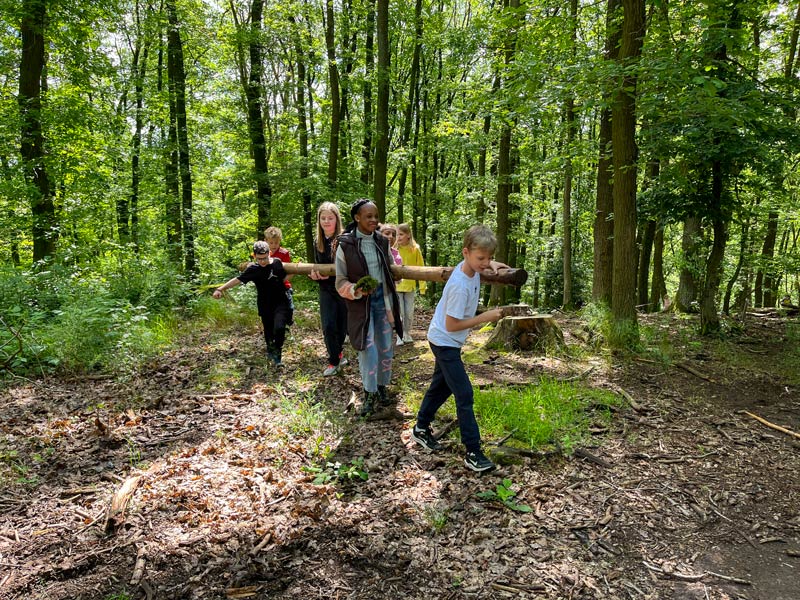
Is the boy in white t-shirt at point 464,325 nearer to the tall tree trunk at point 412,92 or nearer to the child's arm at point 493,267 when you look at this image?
the child's arm at point 493,267

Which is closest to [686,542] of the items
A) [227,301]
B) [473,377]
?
[473,377]

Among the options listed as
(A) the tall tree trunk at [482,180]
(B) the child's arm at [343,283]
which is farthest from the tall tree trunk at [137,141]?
(B) the child's arm at [343,283]

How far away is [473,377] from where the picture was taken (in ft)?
20.6

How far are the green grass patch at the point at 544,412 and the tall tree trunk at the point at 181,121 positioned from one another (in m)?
11.7

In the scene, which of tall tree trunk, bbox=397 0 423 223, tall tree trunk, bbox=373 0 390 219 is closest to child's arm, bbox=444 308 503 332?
tall tree trunk, bbox=373 0 390 219

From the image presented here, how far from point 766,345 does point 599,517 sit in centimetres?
698

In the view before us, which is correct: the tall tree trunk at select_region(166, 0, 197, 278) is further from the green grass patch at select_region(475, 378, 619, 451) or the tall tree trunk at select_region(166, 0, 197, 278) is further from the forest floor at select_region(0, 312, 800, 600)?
the green grass patch at select_region(475, 378, 619, 451)

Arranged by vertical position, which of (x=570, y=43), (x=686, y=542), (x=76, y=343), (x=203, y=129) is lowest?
(x=686, y=542)

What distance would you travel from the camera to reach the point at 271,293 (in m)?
6.95

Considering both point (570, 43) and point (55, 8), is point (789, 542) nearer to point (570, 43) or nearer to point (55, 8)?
point (570, 43)

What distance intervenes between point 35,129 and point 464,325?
11.3 meters

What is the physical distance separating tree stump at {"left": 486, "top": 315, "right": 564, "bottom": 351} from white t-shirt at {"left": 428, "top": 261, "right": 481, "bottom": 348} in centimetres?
400

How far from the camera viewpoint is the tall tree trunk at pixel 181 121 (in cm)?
1434

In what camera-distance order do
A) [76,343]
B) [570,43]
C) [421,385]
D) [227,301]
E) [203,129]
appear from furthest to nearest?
[203,129]
[227,301]
[570,43]
[76,343]
[421,385]
